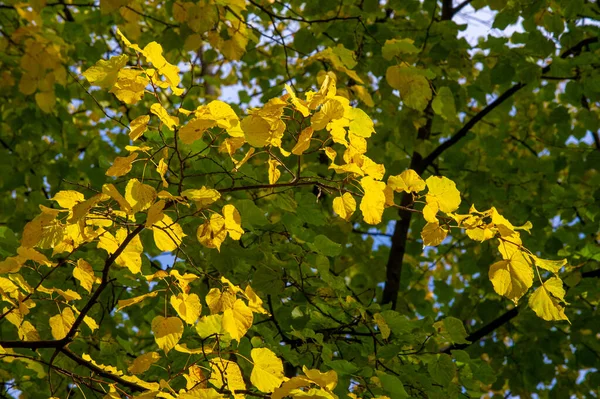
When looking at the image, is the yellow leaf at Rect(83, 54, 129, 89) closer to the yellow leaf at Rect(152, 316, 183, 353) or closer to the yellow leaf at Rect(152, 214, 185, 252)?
the yellow leaf at Rect(152, 214, 185, 252)

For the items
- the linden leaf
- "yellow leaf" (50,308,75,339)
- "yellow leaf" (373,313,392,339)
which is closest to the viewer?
"yellow leaf" (50,308,75,339)

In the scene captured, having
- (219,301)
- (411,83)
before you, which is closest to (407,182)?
(219,301)

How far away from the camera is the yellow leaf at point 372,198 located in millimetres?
1324

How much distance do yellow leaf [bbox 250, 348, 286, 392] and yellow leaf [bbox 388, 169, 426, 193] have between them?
450 millimetres

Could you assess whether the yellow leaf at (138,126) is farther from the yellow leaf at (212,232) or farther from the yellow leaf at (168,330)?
the yellow leaf at (168,330)

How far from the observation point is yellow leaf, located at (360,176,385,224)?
1.32 m

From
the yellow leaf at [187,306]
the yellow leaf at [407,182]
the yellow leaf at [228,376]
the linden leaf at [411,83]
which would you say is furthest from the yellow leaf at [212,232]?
the linden leaf at [411,83]

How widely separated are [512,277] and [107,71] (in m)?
0.94

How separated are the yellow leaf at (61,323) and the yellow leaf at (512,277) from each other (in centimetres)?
105

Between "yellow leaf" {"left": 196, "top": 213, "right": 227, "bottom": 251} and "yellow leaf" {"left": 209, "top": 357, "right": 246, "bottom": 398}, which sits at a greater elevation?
"yellow leaf" {"left": 196, "top": 213, "right": 227, "bottom": 251}

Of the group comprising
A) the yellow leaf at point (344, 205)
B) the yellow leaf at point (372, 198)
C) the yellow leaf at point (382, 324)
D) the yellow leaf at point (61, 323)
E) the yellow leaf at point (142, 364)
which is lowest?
the yellow leaf at point (142, 364)

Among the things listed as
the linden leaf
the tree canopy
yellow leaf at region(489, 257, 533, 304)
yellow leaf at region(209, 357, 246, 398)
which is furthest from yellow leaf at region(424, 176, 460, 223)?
the linden leaf

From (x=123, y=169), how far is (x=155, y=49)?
26 cm

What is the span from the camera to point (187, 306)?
4.77 feet
